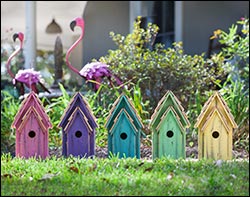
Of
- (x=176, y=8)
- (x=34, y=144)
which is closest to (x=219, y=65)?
(x=34, y=144)

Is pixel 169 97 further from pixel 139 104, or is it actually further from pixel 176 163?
pixel 139 104

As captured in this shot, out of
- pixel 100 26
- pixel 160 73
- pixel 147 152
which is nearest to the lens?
pixel 147 152

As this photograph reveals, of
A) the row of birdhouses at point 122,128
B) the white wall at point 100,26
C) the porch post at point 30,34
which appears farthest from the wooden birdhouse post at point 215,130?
the white wall at point 100,26

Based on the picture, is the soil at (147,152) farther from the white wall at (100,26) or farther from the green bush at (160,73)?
the white wall at (100,26)

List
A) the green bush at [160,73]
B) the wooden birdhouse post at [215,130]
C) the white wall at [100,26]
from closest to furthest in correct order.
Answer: the wooden birdhouse post at [215,130]
the green bush at [160,73]
the white wall at [100,26]

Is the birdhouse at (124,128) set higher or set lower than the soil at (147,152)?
higher

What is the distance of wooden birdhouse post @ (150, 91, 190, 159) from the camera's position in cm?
388

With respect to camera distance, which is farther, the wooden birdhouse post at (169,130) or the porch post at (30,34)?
the porch post at (30,34)

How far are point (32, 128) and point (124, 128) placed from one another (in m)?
0.65

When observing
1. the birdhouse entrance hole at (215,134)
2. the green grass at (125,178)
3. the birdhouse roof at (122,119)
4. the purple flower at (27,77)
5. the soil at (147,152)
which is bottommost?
A: the soil at (147,152)

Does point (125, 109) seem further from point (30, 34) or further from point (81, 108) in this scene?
point (30, 34)

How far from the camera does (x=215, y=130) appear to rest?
3.86 metres

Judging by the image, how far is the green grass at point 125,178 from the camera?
276 cm

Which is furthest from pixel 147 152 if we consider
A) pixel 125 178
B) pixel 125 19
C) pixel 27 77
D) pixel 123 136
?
pixel 125 19
